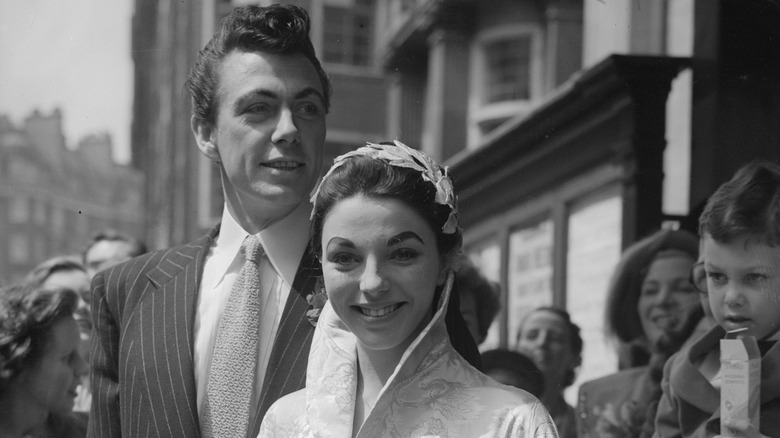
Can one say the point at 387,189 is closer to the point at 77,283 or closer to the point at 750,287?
the point at 750,287

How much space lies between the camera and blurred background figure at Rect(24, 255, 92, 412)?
13.9ft

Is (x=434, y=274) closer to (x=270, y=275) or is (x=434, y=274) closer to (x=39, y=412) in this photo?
(x=270, y=275)

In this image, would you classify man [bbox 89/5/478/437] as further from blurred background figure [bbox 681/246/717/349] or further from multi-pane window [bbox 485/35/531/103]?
blurred background figure [bbox 681/246/717/349]

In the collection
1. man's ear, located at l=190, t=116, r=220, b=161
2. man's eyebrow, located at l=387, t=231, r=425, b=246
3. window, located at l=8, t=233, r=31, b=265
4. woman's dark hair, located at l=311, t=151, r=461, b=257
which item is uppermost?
man's ear, located at l=190, t=116, r=220, b=161

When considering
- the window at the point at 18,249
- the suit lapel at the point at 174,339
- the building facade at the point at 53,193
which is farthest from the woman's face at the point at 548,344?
the window at the point at 18,249

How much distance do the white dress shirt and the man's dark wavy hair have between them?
12.0 inches

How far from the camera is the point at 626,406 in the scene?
11.0ft

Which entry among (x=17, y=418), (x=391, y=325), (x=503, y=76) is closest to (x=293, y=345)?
(x=391, y=325)

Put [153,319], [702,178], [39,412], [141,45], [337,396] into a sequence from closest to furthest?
[337,396] → [153,319] → [702,178] → [39,412] → [141,45]

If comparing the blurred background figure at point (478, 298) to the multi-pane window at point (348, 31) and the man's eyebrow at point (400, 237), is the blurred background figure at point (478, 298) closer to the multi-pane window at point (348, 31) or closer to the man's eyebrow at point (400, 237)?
the multi-pane window at point (348, 31)

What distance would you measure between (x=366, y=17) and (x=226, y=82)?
4.24 feet

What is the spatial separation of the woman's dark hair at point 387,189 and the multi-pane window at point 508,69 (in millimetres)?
1458

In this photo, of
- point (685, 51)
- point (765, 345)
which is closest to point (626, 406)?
point (765, 345)

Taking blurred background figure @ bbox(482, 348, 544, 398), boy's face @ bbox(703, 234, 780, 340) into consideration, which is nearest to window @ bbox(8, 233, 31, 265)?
blurred background figure @ bbox(482, 348, 544, 398)
